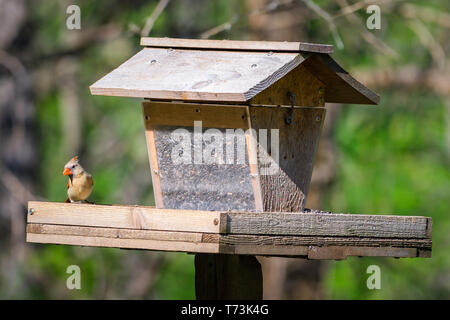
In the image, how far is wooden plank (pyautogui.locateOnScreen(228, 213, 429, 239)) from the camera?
3.70 m

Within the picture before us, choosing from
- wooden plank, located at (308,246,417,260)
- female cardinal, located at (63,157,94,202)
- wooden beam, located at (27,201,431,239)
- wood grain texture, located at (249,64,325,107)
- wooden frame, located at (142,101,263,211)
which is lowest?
wooden plank, located at (308,246,417,260)

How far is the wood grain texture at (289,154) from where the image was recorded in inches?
168

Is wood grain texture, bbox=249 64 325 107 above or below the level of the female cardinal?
above

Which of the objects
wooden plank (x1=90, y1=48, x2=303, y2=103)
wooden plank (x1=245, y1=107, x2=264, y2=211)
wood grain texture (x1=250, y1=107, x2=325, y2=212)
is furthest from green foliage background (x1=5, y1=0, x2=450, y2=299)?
wooden plank (x1=245, y1=107, x2=264, y2=211)

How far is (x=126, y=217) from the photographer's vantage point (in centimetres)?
381

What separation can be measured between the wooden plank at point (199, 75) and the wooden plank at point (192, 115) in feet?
0.65

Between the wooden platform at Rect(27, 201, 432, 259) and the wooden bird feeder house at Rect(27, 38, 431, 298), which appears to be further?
the wooden bird feeder house at Rect(27, 38, 431, 298)

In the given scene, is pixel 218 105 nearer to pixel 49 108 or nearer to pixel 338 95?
pixel 338 95

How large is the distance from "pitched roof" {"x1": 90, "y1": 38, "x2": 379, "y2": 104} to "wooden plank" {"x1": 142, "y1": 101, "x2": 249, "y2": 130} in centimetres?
20

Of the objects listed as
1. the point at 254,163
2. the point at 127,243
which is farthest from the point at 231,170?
the point at 127,243

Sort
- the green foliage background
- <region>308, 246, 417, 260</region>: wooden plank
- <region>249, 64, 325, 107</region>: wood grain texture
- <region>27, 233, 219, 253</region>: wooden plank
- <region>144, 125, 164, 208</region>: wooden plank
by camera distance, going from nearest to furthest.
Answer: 1. <region>27, 233, 219, 253</region>: wooden plank
2. <region>308, 246, 417, 260</region>: wooden plank
3. <region>249, 64, 325, 107</region>: wood grain texture
4. <region>144, 125, 164, 208</region>: wooden plank
5. the green foliage background

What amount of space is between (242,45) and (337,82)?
2.17ft

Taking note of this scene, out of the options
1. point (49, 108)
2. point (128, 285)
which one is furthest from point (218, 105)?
point (49, 108)

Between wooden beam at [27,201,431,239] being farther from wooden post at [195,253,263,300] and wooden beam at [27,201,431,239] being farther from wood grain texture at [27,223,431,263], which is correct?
wooden post at [195,253,263,300]
